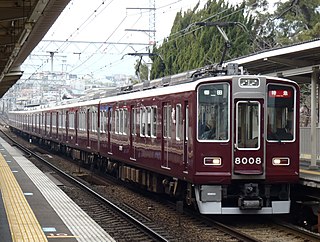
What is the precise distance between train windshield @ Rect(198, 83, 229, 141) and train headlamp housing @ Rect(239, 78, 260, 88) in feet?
0.87

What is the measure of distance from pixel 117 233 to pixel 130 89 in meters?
8.99

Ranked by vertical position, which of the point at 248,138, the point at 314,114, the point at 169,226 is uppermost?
the point at 314,114

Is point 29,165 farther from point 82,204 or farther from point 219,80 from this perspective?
Answer: point 219,80

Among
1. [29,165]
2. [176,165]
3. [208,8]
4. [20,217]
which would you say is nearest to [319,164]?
[176,165]

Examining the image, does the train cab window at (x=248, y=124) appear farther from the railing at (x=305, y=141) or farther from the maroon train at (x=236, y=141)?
the railing at (x=305, y=141)

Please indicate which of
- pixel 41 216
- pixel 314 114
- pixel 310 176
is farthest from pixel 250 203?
pixel 41 216

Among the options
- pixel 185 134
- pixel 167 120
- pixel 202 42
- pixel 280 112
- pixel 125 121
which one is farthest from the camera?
pixel 202 42

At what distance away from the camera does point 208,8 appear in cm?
4928

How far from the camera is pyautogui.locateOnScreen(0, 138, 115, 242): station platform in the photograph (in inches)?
403

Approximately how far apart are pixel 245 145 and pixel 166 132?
2323 millimetres

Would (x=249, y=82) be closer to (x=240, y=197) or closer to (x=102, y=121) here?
(x=240, y=197)

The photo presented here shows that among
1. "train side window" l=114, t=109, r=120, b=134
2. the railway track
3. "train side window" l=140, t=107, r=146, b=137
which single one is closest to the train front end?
the railway track

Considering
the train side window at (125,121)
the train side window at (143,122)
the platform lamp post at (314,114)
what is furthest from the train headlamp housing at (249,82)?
the train side window at (125,121)

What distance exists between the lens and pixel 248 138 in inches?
472
